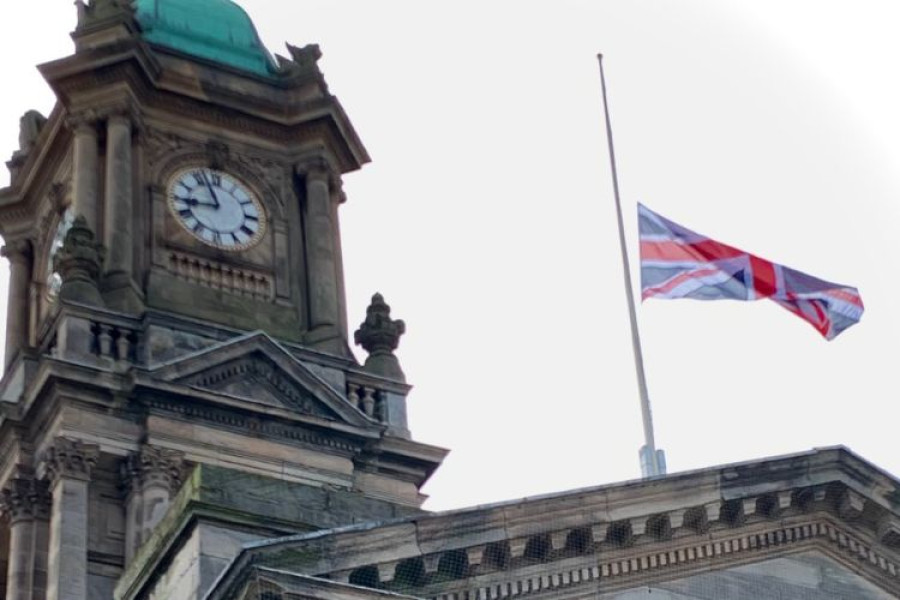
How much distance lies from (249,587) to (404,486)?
84.4 feet

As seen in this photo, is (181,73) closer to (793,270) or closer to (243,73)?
(243,73)

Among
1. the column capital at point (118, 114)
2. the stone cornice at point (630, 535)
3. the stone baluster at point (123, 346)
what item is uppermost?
the column capital at point (118, 114)

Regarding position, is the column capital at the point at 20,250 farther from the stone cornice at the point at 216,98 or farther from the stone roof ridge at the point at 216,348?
the stone roof ridge at the point at 216,348

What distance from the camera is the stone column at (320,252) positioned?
52531 mm

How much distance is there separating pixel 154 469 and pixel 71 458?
58.9 inches

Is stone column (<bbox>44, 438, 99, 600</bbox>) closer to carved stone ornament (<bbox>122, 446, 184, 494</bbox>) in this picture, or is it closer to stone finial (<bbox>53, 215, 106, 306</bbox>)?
carved stone ornament (<bbox>122, 446, 184, 494</bbox>)

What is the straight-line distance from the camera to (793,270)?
3891 centimetres

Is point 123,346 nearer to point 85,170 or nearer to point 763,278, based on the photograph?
point 85,170

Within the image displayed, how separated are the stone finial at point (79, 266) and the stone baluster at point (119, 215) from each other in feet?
1.19

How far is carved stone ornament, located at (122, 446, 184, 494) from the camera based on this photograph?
46.7m

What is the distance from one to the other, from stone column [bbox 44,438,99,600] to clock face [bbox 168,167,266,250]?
23.5ft

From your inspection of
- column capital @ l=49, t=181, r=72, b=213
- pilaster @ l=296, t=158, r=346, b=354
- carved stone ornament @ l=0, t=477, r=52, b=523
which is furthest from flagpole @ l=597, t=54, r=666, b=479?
column capital @ l=49, t=181, r=72, b=213

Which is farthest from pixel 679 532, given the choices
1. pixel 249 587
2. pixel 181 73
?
pixel 181 73

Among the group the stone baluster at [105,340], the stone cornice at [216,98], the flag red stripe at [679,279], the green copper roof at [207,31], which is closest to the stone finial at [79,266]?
the stone baluster at [105,340]
